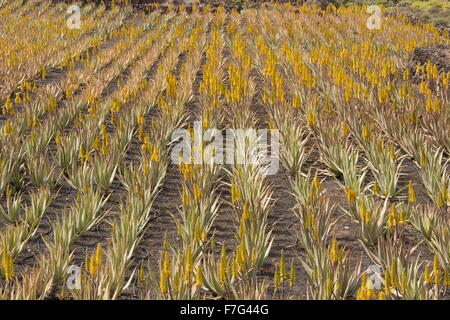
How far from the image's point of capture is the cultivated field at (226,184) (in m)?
2.69

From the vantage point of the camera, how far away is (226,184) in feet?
13.6

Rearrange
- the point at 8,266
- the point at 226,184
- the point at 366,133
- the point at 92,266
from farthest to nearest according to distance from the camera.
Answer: the point at 366,133 → the point at 226,184 → the point at 8,266 → the point at 92,266

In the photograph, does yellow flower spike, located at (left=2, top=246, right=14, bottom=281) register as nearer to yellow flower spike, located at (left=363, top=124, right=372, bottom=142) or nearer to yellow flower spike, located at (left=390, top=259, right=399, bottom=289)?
yellow flower spike, located at (left=390, top=259, right=399, bottom=289)

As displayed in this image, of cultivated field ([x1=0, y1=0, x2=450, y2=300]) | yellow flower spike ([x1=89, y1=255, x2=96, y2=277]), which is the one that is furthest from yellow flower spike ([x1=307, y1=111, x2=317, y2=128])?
yellow flower spike ([x1=89, y1=255, x2=96, y2=277])

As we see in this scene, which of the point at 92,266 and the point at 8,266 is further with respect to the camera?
the point at 8,266

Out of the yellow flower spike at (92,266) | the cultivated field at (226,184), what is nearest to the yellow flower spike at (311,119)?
the cultivated field at (226,184)

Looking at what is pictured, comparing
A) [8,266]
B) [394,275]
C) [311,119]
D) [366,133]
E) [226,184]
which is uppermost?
[311,119]

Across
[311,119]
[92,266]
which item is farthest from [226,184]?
[92,266]

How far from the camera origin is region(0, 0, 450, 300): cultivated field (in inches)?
106

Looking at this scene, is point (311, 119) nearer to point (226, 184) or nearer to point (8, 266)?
point (226, 184)

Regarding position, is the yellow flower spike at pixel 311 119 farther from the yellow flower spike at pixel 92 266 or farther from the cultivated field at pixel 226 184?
the yellow flower spike at pixel 92 266

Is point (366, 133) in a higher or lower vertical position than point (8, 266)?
higher

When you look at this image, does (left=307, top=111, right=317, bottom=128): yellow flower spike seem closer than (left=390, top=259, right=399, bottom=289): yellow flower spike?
No

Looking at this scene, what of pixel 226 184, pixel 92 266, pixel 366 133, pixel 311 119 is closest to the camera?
pixel 92 266
